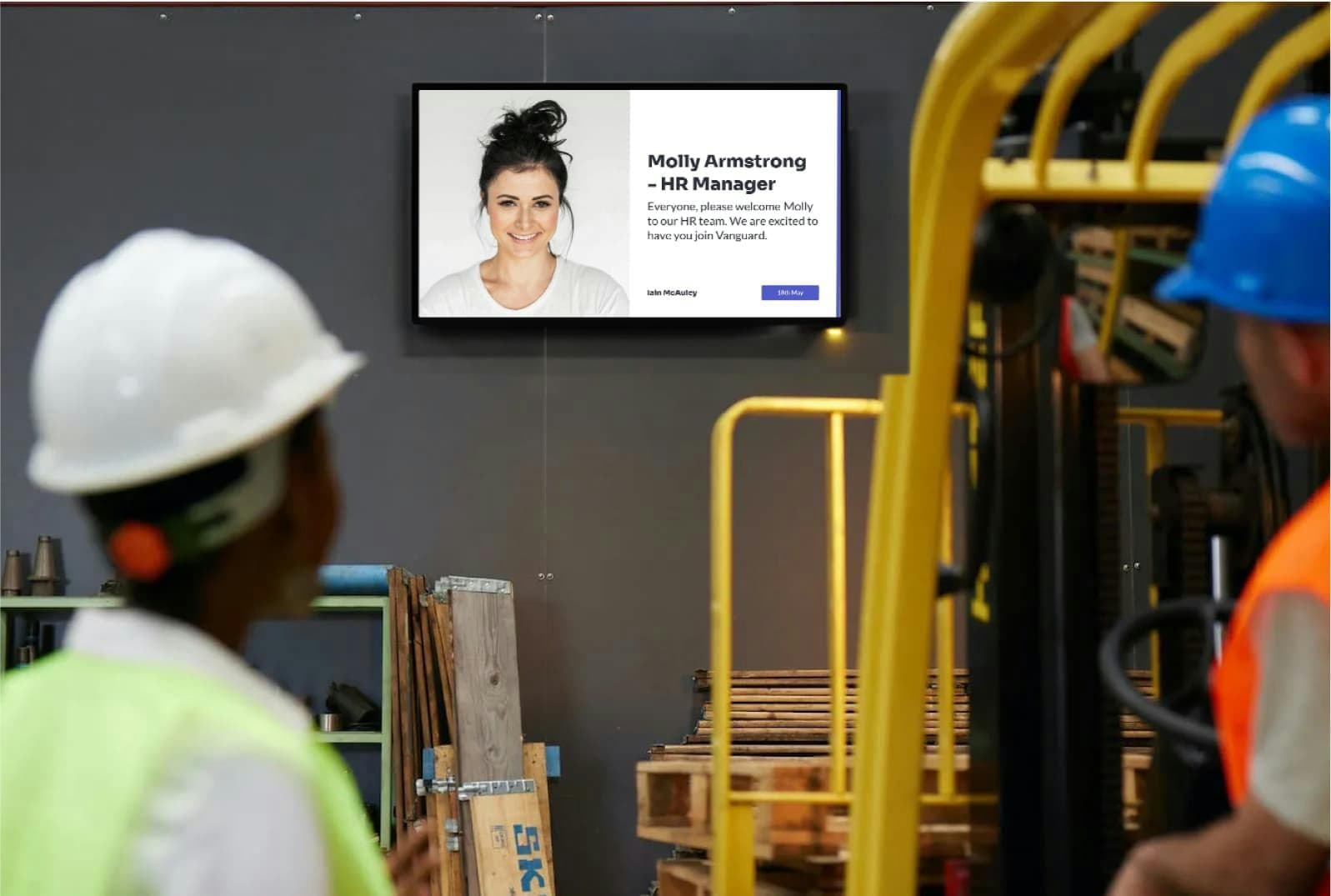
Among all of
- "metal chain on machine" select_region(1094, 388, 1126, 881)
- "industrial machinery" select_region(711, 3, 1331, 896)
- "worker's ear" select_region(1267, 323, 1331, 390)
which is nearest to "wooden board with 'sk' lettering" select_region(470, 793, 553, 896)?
"industrial machinery" select_region(711, 3, 1331, 896)

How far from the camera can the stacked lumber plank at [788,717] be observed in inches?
229

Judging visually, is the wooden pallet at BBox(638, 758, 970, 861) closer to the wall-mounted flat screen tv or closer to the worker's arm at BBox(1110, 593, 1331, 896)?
the worker's arm at BBox(1110, 593, 1331, 896)

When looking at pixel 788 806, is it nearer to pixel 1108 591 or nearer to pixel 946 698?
pixel 946 698

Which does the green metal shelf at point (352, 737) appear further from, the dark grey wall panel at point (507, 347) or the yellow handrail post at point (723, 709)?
the yellow handrail post at point (723, 709)

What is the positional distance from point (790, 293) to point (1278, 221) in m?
6.98

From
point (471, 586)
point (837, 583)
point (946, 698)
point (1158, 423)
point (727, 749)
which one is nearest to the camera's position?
point (1158, 423)

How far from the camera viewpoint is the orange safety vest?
60.5 inches

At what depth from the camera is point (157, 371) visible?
1491 millimetres

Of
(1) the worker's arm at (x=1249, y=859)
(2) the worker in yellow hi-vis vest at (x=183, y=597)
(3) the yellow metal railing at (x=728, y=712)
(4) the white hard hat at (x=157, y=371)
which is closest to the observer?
(2) the worker in yellow hi-vis vest at (x=183, y=597)

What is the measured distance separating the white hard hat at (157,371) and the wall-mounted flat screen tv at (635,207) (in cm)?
716

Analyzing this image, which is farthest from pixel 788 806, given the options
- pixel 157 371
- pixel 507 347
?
pixel 507 347

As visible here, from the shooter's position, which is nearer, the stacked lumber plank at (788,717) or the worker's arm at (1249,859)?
the worker's arm at (1249,859)

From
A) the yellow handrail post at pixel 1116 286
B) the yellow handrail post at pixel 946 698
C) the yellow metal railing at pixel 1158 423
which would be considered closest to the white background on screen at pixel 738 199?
the yellow handrail post at pixel 946 698

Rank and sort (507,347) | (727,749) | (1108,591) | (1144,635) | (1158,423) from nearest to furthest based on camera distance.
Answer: (1144,635)
(1108,591)
(1158,423)
(727,749)
(507,347)
